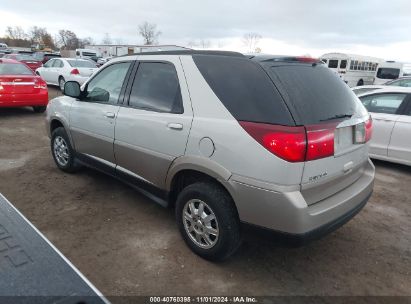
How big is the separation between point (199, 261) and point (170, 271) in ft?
0.96

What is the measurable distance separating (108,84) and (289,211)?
273 centimetres

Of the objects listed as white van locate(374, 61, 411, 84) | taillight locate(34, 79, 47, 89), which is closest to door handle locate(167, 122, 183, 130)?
taillight locate(34, 79, 47, 89)

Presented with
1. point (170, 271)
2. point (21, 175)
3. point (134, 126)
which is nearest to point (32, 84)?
point (21, 175)

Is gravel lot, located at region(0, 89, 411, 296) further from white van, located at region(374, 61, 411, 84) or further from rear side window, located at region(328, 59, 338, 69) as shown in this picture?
rear side window, located at region(328, 59, 338, 69)

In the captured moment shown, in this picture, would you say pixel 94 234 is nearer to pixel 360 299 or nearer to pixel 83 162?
pixel 83 162

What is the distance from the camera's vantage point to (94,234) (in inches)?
133

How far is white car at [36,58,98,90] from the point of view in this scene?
1384 cm

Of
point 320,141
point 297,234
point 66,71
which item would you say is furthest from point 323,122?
point 66,71

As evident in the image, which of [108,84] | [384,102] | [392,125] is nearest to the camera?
[108,84]

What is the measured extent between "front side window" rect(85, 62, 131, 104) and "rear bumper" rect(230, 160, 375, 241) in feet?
6.58

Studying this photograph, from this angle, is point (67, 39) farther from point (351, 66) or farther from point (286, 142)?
point (286, 142)

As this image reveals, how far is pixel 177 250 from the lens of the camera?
3154 millimetres

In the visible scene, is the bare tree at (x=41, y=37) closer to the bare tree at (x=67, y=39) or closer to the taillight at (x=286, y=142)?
the bare tree at (x=67, y=39)

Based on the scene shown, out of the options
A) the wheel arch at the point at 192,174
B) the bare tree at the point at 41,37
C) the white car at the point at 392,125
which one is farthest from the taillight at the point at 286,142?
the bare tree at the point at 41,37
